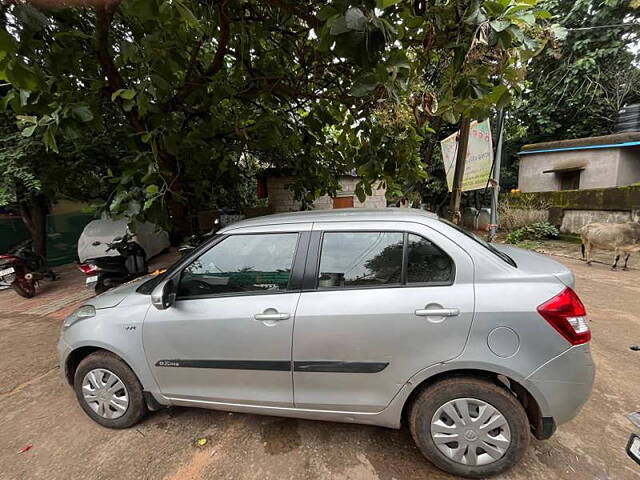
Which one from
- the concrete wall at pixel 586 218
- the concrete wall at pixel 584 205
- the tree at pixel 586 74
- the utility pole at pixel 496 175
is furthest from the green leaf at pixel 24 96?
the tree at pixel 586 74

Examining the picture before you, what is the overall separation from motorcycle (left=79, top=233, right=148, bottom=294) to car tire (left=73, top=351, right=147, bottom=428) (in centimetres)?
312

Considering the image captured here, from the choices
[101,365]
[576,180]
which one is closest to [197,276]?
[101,365]

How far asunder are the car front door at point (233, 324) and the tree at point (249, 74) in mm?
1073

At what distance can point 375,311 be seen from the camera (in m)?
1.78

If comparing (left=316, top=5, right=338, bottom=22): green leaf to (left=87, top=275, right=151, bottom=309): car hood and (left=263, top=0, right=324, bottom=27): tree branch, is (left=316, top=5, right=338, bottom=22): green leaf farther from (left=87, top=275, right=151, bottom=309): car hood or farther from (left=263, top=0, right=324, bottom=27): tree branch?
(left=87, top=275, right=151, bottom=309): car hood

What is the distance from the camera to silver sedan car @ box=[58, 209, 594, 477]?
1.69 m

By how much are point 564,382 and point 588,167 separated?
11.2 m

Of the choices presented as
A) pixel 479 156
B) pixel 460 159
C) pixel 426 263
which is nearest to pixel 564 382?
pixel 426 263

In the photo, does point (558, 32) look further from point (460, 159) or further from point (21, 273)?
point (21, 273)

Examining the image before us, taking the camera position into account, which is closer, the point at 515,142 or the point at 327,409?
the point at 327,409

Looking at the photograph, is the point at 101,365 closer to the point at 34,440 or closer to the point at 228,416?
the point at 34,440

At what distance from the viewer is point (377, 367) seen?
1812mm

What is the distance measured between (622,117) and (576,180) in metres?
2.64

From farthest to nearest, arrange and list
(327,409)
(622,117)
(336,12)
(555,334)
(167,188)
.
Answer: (622,117) → (167,188) → (327,409) → (336,12) → (555,334)
